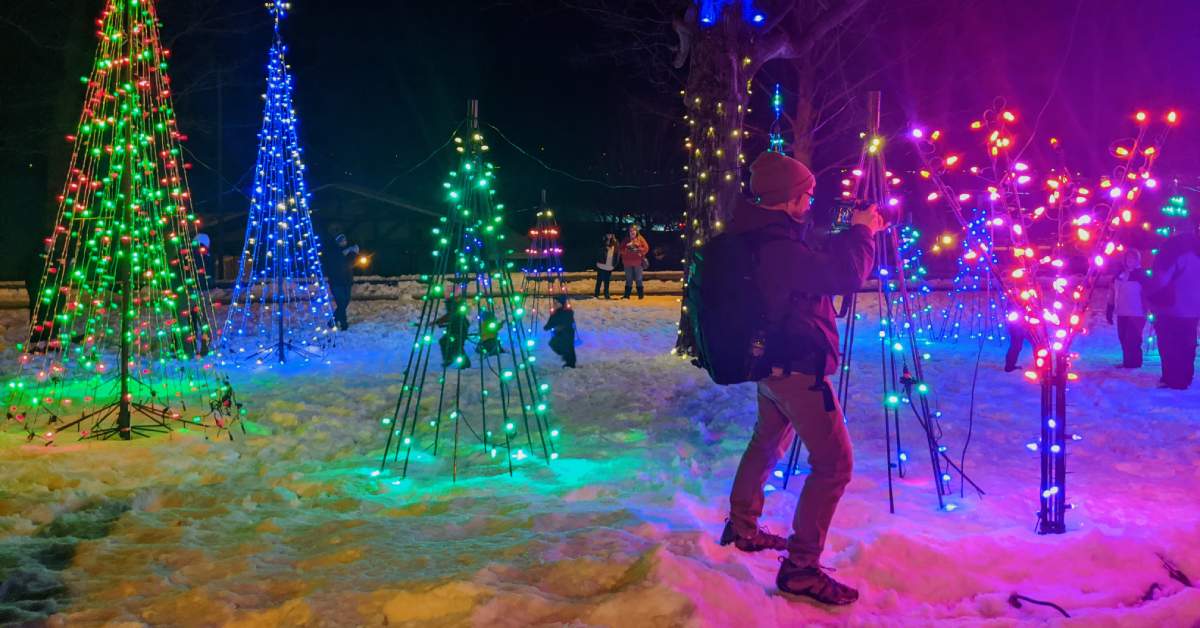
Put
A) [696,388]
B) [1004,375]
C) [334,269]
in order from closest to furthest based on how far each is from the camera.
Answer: [696,388]
[1004,375]
[334,269]

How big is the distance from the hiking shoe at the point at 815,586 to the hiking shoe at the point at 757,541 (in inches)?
18.2

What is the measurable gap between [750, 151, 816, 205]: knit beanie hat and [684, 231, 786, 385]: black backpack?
25cm

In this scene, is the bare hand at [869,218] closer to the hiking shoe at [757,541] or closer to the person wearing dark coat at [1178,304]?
the hiking shoe at [757,541]

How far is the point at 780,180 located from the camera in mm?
3824

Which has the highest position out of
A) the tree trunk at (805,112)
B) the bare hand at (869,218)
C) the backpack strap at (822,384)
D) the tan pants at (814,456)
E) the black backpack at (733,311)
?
the tree trunk at (805,112)

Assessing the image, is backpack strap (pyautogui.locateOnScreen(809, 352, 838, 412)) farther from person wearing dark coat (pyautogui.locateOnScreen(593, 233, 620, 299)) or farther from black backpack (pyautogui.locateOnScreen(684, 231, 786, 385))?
person wearing dark coat (pyautogui.locateOnScreen(593, 233, 620, 299))

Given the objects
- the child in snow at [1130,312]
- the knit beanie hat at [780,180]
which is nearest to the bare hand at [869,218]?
the knit beanie hat at [780,180]

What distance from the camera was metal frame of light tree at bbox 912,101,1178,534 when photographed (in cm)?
455

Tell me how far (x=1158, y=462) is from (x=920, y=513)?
2525 millimetres

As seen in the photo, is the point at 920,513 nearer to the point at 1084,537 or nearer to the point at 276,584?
the point at 1084,537

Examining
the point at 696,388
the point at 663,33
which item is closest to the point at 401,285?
the point at 663,33

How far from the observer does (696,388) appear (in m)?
9.19

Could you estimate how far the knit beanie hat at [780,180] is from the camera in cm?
382

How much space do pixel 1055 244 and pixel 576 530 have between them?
3226 mm
